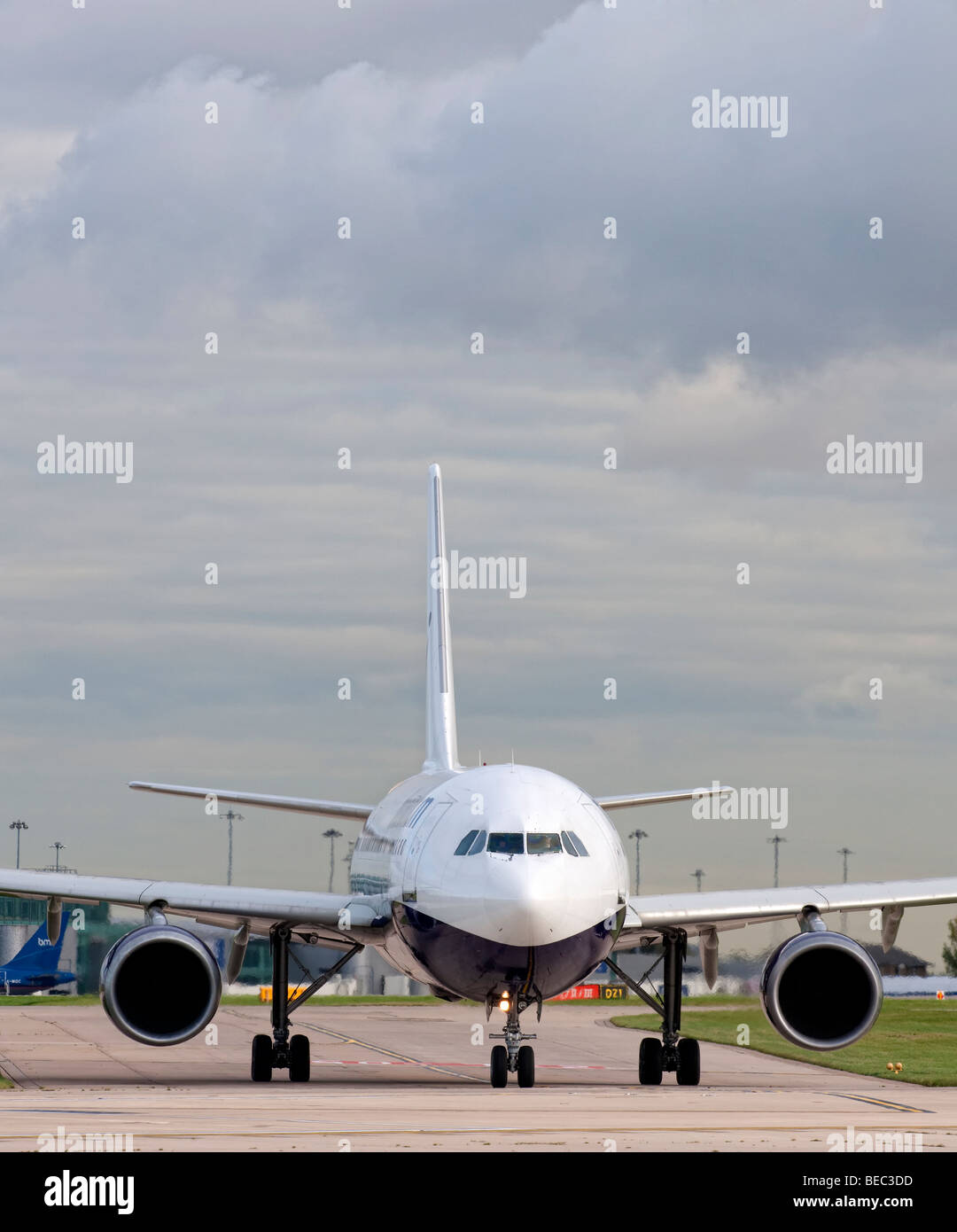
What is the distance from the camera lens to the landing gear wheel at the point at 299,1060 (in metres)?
28.6

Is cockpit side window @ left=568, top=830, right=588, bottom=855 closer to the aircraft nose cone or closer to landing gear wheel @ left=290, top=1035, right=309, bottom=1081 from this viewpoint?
the aircraft nose cone

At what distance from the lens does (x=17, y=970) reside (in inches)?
3081

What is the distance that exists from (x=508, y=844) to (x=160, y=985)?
6.02m

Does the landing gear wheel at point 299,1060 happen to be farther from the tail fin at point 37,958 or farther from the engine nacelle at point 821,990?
the tail fin at point 37,958

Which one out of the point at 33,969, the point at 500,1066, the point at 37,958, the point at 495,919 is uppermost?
the point at 495,919

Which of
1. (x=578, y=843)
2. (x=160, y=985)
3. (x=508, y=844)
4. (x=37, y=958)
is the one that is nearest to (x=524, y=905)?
(x=508, y=844)

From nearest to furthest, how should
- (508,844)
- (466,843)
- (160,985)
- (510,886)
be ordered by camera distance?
(510,886)
(508,844)
(466,843)
(160,985)

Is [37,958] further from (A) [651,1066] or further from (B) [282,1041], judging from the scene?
(A) [651,1066]

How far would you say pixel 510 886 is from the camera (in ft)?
78.4

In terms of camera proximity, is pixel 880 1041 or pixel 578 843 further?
pixel 880 1041

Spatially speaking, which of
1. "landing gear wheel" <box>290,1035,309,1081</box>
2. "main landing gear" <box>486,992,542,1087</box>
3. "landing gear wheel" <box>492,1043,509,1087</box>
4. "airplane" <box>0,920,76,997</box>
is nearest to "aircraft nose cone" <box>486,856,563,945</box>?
"main landing gear" <box>486,992,542,1087</box>

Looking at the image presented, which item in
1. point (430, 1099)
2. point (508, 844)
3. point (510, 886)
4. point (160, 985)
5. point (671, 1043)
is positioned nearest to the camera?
point (430, 1099)

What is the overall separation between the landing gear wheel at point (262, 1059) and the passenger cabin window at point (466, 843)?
5.60 m
